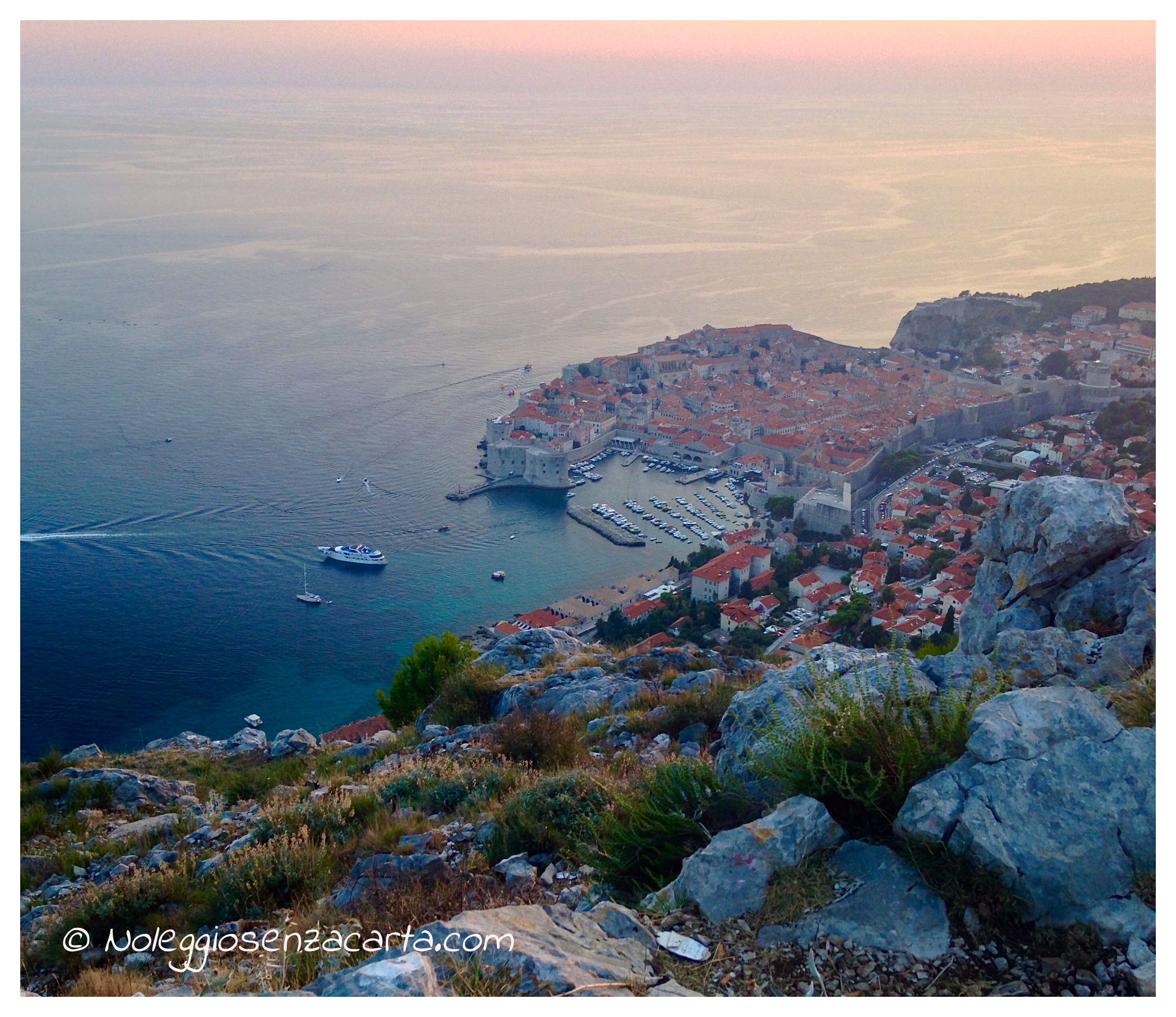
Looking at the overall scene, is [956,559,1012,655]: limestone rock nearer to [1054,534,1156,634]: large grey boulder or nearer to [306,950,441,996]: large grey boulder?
[1054,534,1156,634]: large grey boulder

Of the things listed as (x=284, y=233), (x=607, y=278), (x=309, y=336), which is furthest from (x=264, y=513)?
(x=284, y=233)

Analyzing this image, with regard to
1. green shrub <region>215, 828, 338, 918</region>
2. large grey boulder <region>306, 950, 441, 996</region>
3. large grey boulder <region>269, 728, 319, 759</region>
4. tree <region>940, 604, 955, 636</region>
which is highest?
large grey boulder <region>306, 950, 441, 996</region>

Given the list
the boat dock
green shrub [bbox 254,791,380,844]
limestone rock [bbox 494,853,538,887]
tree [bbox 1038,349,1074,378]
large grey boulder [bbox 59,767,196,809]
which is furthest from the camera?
tree [bbox 1038,349,1074,378]

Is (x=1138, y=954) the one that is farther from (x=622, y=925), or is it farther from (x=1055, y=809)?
(x=622, y=925)

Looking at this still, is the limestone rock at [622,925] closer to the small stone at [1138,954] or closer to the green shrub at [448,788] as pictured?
the small stone at [1138,954]

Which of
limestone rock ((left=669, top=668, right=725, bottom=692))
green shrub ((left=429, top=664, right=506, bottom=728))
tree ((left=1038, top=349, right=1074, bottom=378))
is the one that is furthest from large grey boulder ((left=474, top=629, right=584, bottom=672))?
tree ((left=1038, top=349, right=1074, bottom=378))

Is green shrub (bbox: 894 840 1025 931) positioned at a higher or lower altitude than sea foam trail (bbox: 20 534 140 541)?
higher
